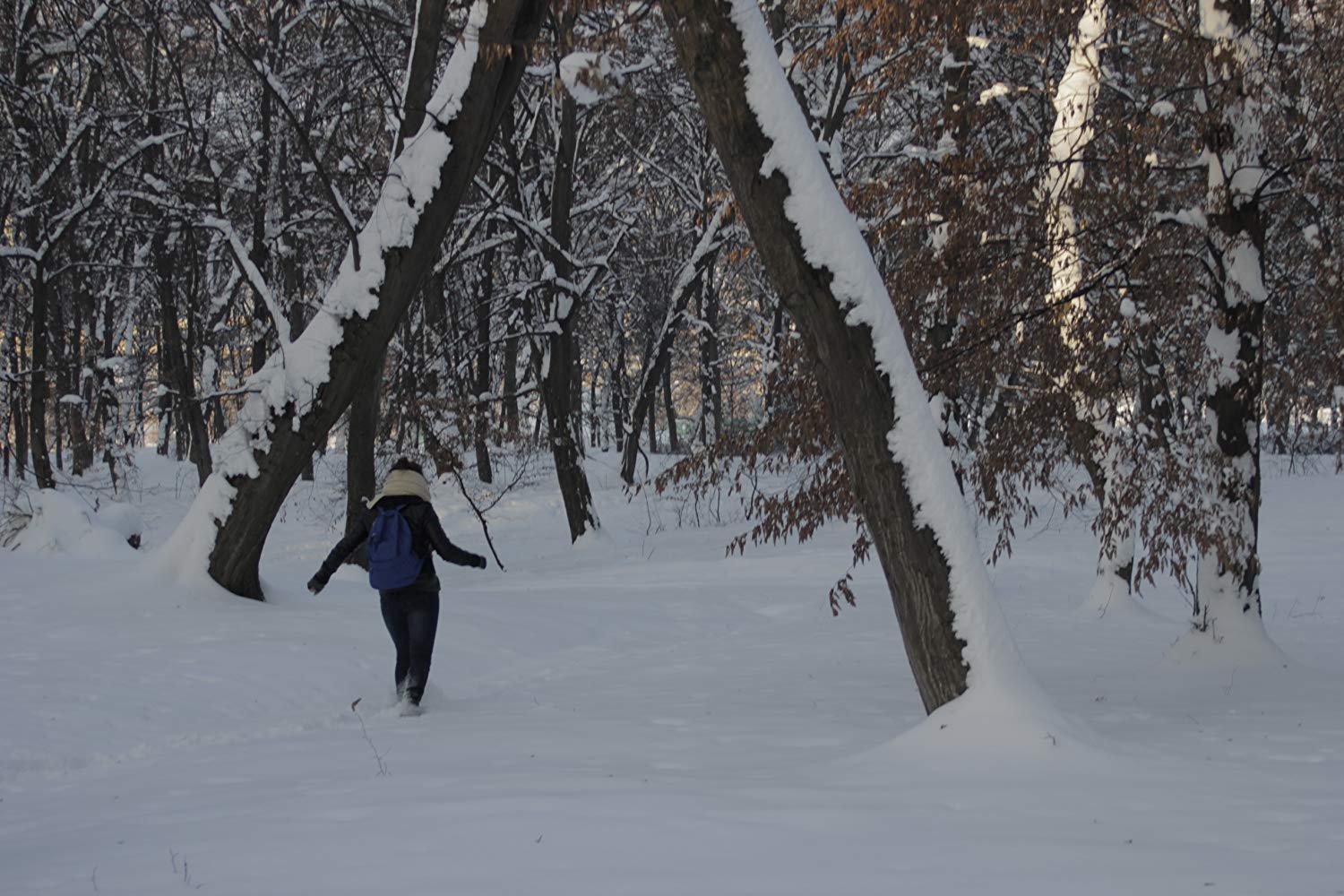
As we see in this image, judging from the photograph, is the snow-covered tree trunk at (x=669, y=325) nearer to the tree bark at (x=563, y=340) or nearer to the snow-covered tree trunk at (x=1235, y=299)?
the tree bark at (x=563, y=340)

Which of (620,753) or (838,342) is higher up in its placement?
(838,342)

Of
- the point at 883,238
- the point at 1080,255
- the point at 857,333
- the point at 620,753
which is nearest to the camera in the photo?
the point at 857,333

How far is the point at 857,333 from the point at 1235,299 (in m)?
4.70

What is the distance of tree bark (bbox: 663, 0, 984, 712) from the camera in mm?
5652

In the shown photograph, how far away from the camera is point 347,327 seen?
1042cm

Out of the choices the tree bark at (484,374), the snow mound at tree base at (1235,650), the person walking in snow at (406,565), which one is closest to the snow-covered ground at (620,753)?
the snow mound at tree base at (1235,650)

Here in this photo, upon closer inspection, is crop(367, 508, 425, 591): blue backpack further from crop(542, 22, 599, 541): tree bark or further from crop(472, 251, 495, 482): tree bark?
crop(542, 22, 599, 541): tree bark

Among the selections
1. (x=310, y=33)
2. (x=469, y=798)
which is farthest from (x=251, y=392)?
(x=310, y=33)

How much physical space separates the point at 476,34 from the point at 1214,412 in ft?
23.9

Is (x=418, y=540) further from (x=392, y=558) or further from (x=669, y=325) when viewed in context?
(x=669, y=325)

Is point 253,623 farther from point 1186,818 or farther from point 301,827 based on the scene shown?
point 1186,818

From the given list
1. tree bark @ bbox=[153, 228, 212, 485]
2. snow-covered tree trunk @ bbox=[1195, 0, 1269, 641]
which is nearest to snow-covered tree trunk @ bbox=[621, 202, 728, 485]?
Answer: snow-covered tree trunk @ bbox=[1195, 0, 1269, 641]

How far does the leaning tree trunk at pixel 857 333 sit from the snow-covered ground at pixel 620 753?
1.89ft

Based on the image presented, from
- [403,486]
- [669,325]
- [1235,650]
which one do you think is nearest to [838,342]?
[403,486]
